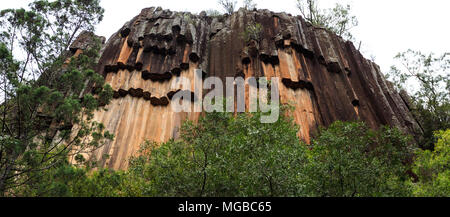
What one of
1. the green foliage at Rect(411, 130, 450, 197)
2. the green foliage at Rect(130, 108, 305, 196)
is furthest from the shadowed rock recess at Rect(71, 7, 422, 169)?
the green foliage at Rect(130, 108, 305, 196)

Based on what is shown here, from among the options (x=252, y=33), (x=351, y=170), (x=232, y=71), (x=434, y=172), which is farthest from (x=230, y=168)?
(x=252, y=33)

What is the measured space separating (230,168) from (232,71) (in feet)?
42.5

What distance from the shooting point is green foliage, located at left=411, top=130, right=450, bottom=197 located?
Result: 11938 mm

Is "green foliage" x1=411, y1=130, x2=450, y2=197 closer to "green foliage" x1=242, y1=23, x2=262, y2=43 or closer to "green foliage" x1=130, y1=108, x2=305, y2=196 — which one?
"green foliage" x1=130, y1=108, x2=305, y2=196

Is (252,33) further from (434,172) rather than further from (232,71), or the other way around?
(434,172)

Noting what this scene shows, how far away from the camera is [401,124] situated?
21656mm

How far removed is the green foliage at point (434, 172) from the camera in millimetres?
11938

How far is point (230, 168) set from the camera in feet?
33.7

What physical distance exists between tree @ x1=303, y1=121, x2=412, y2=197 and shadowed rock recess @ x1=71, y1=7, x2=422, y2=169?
7.09 meters

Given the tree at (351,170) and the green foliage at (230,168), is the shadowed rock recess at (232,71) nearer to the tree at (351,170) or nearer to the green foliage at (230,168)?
the tree at (351,170)

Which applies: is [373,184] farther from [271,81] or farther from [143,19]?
[143,19]

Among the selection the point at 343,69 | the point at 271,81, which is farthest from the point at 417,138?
the point at 271,81

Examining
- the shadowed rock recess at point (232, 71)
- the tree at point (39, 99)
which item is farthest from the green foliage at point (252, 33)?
the tree at point (39, 99)
